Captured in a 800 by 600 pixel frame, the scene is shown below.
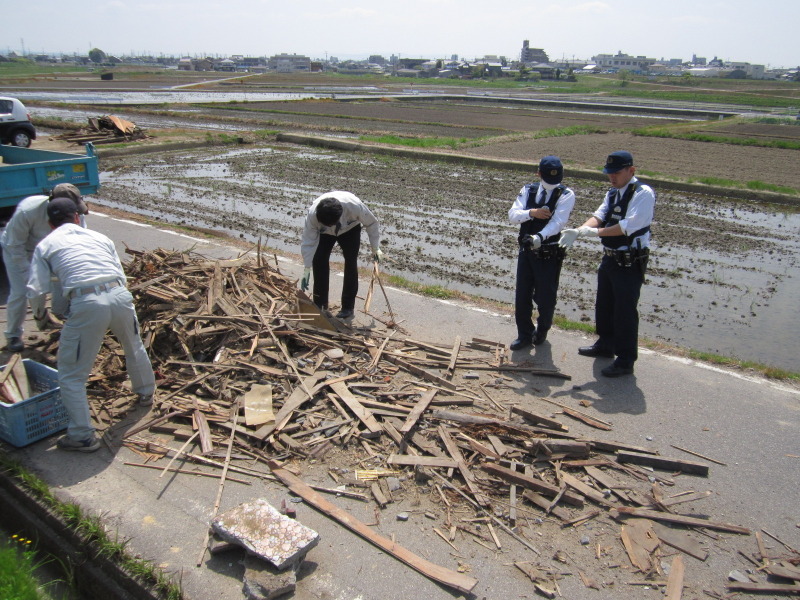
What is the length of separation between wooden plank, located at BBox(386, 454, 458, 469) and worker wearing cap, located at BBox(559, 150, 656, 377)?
249 centimetres

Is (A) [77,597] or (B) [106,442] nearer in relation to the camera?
(A) [77,597]

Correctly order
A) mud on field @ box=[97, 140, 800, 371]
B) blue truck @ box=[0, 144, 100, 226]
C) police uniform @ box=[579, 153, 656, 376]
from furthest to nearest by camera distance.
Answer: mud on field @ box=[97, 140, 800, 371] < blue truck @ box=[0, 144, 100, 226] < police uniform @ box=[579, 153, 656, 376]

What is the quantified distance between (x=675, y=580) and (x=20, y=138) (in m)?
21.7

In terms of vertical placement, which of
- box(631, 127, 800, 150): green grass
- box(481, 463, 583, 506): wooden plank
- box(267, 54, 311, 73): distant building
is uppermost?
box(267, 54, 311, 73): distant building

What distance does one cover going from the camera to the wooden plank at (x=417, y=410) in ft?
16.5

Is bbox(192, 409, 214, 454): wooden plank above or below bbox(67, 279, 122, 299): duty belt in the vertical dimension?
below

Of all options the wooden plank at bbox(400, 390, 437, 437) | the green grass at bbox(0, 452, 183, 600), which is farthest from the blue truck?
the wooden plank at bbox(400, 390, 437, 437)

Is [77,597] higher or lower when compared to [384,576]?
lower

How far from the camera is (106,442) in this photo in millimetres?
4852

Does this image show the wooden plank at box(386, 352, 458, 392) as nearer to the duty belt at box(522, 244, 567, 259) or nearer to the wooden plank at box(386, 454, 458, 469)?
the wooden plank at box(386, 454, 458, 469)

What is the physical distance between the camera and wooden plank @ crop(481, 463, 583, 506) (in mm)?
4410

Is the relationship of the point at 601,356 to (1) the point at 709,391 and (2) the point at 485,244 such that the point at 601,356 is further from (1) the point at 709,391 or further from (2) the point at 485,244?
(2) the point at 485,244

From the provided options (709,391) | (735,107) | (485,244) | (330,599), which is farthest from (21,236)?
(735,107)

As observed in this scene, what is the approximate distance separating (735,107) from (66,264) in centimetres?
6110
